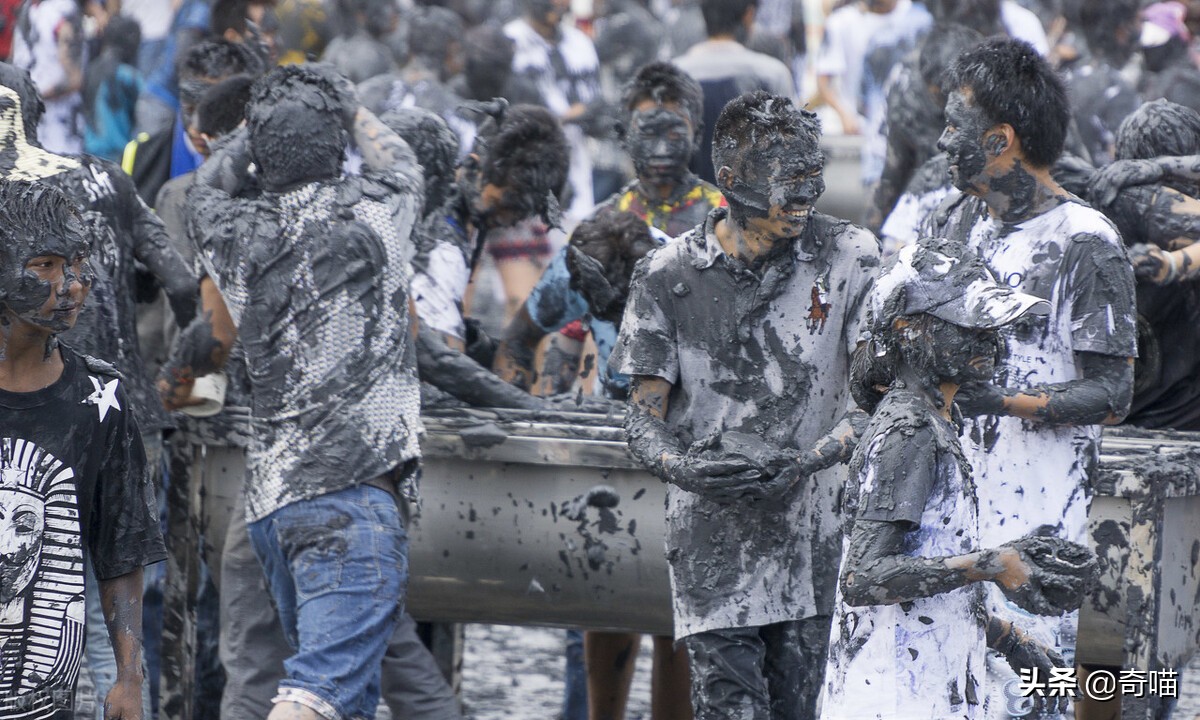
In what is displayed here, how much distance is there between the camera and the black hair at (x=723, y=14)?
26.3 feet

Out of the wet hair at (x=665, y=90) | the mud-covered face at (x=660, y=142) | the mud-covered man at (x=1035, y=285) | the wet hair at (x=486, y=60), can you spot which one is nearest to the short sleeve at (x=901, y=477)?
the mud-covered man at (x=1035, y=285)

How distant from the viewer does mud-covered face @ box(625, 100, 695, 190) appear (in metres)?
5.94

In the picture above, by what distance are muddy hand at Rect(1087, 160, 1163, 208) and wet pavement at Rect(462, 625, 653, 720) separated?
240 centimetres

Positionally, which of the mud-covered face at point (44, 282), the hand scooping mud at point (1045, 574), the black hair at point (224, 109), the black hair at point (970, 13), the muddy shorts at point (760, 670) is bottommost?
the muddy shorts at point (760, 670)

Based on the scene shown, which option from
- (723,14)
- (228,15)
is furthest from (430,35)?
(723,14)

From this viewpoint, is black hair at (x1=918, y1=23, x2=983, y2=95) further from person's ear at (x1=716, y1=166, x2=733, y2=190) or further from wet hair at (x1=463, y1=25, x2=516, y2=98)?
wet hair at (x1=463, y1=25, x2=516, y2=98)

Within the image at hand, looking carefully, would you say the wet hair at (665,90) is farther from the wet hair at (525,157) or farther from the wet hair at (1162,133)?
the wet hair at (1162,133)

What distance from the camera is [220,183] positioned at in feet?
16.7

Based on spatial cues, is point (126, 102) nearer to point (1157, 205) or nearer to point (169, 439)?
point (169, 439)

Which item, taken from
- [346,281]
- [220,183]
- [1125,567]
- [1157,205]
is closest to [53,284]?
[346,281]

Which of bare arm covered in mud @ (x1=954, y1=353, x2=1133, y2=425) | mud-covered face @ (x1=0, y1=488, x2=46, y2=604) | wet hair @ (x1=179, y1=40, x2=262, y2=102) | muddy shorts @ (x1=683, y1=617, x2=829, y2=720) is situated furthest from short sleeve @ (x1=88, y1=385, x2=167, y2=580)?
wet hair @ (x1=179, y1=40, x2=262, y2=102)

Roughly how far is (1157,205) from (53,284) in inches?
127

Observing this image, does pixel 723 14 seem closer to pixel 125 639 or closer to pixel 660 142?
pixel 660 142

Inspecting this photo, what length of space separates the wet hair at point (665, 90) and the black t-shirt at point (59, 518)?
2.96 meters
